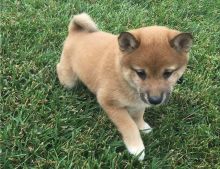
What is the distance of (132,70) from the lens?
397 centimetres

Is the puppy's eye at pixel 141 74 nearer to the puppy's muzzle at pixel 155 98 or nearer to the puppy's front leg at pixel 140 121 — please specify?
the puppy's muzzle at pixel 155 98

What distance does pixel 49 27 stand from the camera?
5727 mm

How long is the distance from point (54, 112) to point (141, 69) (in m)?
0.96

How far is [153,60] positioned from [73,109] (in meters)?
1.00

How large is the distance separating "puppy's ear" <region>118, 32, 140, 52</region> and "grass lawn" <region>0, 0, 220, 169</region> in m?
0.76

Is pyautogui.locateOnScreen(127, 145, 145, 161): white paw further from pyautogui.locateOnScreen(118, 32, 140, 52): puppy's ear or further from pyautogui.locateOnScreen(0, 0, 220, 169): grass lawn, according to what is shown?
pyautogui.locateOnScreen(118, 32, 140, 52): puppy's ear

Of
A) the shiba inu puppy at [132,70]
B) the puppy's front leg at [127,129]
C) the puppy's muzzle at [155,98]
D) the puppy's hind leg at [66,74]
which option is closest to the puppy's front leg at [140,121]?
the shiba inu puppy at [132,70]

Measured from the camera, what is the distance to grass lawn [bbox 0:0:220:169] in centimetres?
390

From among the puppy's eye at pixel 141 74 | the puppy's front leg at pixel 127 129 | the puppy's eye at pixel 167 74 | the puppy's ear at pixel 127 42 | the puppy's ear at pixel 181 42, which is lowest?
the puppy's front leg at pixel 127 129

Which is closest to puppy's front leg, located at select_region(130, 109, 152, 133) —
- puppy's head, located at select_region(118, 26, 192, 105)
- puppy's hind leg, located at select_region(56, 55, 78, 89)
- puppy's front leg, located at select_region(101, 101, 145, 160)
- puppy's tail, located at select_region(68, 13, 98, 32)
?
puppy's front leg, located at select_region(101, 101, 145, 160)

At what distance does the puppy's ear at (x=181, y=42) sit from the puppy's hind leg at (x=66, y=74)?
126 centimetres

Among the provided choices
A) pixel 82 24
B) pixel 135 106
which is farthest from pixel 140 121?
pixel 82 24

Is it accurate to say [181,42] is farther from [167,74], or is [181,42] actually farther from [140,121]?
[140,121]

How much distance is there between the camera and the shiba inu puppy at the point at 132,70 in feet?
12.6
